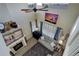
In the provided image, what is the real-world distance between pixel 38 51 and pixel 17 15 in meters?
0.95

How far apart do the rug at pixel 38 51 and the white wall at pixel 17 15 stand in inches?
14.0

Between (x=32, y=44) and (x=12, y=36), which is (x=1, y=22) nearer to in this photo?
(x=12, y=36)

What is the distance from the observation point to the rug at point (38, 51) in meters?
1.94

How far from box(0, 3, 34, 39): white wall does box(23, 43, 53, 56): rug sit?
356 millimetres

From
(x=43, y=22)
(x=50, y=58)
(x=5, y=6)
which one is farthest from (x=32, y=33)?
(x=50, y=58)

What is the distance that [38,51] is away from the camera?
202 cm

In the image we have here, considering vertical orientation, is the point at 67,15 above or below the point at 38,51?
above

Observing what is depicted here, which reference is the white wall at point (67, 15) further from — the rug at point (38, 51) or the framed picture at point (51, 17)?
the rug at point (38, 51)

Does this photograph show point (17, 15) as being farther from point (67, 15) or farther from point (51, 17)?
point (67, 15)

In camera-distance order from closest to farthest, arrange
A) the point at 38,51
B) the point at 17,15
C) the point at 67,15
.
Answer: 1. the point at 67,15
2. the point at 17,15
3. the point at 38,51

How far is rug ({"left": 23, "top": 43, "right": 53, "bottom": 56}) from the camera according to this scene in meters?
1.94

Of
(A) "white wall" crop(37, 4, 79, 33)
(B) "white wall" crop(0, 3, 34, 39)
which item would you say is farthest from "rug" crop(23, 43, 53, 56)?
(A) "white wall" crop(37, 4, 79, 33)

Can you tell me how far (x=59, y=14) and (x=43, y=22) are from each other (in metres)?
0.52

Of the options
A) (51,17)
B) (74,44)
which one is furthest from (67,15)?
→ (74,44)
